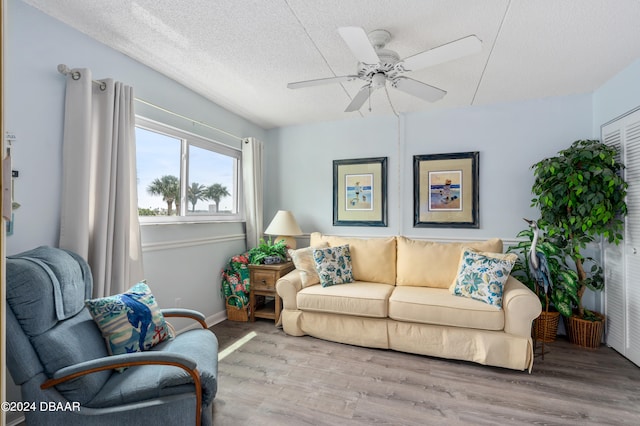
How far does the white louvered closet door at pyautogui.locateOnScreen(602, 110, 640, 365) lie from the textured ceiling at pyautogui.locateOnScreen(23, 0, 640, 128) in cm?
57

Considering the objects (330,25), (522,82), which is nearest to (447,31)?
(330,25)

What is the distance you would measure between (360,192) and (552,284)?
2167 millimetres

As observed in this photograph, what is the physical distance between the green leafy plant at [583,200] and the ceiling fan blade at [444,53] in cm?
172

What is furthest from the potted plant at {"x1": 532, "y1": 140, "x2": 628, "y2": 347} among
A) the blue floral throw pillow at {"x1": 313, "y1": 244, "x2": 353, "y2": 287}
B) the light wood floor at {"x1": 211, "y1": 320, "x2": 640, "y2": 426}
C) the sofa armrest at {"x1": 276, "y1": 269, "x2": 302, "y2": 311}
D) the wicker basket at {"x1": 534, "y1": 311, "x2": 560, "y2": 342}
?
the sofa armrest at {"x1": 276, "y1": 269, "x2": 302, "y2": 311}

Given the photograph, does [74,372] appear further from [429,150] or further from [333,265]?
[429,150]

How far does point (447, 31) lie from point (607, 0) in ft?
2.78

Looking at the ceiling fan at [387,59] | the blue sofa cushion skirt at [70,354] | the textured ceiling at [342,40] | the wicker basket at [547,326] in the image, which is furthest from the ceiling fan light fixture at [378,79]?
the wicker basket at [547,326]

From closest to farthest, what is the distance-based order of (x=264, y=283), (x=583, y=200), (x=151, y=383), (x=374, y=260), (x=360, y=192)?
(x=151, y=383) < (x=583, y=200) < (x=374, y=260) < (x=264, y=283) < (x=360, y=192)

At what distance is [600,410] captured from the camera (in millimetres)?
1875

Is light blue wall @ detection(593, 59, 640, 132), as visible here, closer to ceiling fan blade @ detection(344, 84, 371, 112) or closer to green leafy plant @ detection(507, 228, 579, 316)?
green leafy plant @ detection(507, 228, 579, 316)

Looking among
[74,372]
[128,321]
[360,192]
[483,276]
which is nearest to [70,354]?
[74,372]

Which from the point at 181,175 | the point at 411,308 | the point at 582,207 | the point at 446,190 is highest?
the point at 181,175

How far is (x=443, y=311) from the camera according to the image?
2486 mm

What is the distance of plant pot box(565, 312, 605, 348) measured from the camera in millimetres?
2705
